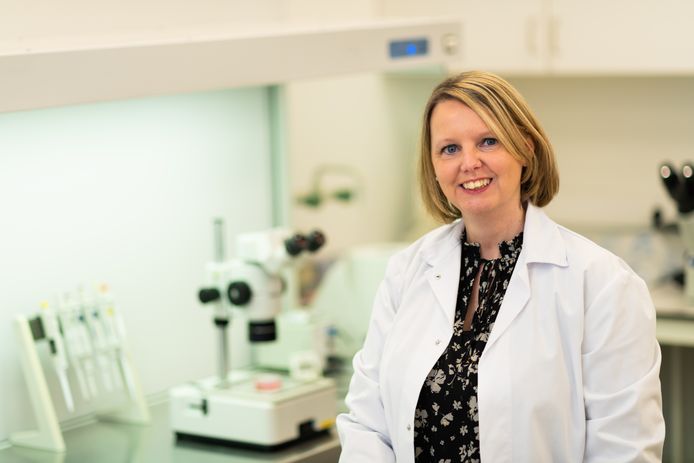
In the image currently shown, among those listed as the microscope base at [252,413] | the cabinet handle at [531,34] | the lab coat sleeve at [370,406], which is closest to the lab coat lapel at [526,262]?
the lab coat sleeve at [370,406]

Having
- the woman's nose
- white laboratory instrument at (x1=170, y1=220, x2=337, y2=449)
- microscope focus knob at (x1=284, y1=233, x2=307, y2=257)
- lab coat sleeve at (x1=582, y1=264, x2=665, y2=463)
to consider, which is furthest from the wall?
lab coat sleeve at (x1=582, y1=264, x2=665, y2=463)

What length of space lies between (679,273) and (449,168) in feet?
6.27

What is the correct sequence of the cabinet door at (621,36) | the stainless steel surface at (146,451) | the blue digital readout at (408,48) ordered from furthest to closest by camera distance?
the cabinet door at (621,36) < the blue digital readout at (408,48) < the stainless steel surface at (146,451)

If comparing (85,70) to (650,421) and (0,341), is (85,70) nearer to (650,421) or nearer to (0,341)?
(0,341)

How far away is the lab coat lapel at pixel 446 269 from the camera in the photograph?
1.94 meters

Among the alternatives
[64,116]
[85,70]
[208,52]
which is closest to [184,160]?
[64,116]

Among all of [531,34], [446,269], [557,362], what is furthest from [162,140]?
[531,34]

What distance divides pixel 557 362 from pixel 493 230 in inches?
11.2

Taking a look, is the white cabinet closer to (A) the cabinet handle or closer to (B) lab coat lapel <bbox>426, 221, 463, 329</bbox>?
(A) the cabinet handle

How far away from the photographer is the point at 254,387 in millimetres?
2574

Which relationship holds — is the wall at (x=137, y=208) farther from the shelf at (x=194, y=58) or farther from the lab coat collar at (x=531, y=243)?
the lab coat collar at (x=531, y=243)

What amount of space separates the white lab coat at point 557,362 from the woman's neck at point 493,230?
1.3 inches

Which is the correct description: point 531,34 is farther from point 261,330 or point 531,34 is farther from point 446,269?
point 446,269

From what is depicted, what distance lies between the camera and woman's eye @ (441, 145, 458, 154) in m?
1.92
